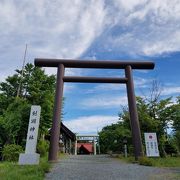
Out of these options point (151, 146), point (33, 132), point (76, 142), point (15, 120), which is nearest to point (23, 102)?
A: point (15, 120)

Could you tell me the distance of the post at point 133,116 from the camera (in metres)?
14.2

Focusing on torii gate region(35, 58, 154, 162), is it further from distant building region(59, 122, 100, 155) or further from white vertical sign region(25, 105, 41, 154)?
distant building region(59, 122, 100, 155)

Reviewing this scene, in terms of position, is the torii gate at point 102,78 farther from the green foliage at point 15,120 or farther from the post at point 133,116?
the green foliage at point 15,120

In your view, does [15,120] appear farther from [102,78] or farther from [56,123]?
[102,78]

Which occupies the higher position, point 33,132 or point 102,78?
point 102,78

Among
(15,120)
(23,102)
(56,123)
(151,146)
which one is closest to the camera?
(56,123)

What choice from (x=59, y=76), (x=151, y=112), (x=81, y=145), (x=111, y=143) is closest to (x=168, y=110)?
(x=151, y=112)

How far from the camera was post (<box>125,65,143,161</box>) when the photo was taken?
14188 millimetres

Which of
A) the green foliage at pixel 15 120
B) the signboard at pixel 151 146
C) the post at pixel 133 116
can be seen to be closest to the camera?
the post at pixel 133 116

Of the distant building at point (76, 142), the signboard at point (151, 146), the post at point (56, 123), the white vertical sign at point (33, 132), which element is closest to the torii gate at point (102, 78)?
the post at point (56, 123)

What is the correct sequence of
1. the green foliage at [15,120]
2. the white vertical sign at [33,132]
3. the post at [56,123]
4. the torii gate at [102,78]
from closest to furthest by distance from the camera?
1. the white vertical sign at [33,132]
2. the post at [56,123]
3. the torii gate at [102,78]
4. the green foliage at [15,120]

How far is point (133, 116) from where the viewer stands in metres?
14.7

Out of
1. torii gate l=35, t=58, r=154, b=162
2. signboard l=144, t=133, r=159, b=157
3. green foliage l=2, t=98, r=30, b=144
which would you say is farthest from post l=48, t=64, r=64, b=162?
green foliage l=2, t=98, r=30, b=144

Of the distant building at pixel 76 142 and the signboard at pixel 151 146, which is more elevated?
the distant building at pixel 76 142
